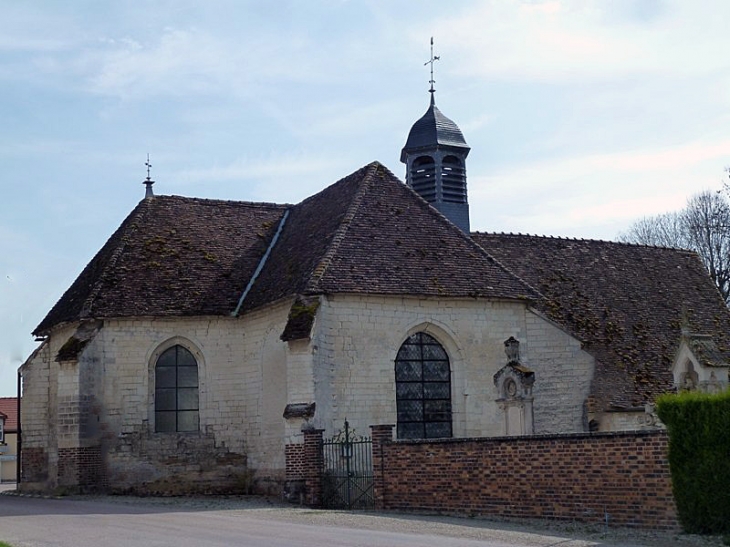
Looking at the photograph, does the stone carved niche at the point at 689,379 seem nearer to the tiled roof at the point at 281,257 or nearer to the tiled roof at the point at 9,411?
the tiled roof at the point at 281,257

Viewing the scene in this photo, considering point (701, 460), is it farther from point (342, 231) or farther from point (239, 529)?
point (342, 231)

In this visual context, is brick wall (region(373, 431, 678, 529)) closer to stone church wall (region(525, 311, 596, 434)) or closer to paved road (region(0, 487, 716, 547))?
paved road (region(0, 487, 716, 547))

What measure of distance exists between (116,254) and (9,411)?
3542 centimetres

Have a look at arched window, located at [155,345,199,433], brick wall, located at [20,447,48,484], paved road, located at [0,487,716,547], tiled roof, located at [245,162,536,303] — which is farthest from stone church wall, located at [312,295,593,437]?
brick wall, located at [20,447,48,484]

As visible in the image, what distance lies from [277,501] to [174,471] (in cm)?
374

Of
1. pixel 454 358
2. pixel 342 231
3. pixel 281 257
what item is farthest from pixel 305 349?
pixel 281 257

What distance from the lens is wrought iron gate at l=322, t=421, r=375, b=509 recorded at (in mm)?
19453

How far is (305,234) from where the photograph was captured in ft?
85.2

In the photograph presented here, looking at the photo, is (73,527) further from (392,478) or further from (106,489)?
(106,489)

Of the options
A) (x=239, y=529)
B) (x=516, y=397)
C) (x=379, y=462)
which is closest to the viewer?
(x=239, y=529)

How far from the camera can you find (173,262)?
85.9ft

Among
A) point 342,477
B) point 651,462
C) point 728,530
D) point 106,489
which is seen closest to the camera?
point 728,530

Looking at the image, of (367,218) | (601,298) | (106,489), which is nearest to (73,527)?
(106,489)

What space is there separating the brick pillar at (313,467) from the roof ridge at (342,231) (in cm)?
329
